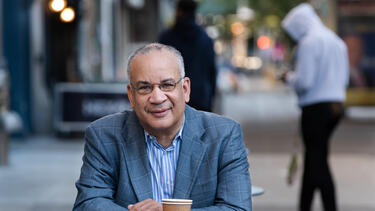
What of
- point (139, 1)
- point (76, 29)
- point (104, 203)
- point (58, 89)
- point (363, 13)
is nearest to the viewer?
point (104, 203)

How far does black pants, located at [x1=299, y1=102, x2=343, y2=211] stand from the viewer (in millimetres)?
5539

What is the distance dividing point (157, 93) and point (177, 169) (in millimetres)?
322

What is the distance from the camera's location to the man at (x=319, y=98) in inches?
218

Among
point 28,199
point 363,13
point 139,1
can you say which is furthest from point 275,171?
point 139,1

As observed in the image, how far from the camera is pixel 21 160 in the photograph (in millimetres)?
9500

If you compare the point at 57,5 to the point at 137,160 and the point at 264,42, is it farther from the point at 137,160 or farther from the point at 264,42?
the point at 264,42

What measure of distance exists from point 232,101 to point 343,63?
713 inches

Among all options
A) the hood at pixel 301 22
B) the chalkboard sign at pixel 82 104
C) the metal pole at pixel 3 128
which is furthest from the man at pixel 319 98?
the chalkboard sign at pixel 82 104

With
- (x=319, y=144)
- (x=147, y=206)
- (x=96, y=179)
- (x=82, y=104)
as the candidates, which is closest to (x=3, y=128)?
(x=82, y=104)

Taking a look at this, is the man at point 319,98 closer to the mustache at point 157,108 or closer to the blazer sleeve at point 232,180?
the blazer sleeve at point 232,180

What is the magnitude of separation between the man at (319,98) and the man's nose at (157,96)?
9.76 ft

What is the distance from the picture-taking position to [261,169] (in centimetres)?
895

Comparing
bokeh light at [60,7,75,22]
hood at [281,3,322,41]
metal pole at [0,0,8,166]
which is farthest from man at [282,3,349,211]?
metal pole at [0,0,8,166]

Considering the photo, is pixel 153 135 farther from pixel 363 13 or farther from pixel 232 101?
pixel 232 101
